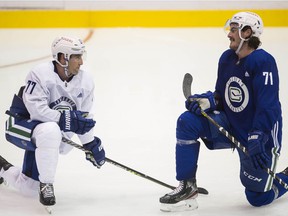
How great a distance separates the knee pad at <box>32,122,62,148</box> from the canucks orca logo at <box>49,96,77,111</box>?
0.47 feet

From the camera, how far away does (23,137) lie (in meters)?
3.22

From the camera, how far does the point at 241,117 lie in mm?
3230

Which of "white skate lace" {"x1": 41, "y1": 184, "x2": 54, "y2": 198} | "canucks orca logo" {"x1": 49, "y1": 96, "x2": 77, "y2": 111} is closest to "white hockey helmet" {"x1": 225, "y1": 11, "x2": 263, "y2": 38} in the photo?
"canucks orca logo" {"x1": 49, "y1": 96, "x2": 77, "y2": 111}

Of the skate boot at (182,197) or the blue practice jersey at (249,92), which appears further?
the skate boot at (182,197)

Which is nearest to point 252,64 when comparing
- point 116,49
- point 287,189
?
point 287,189

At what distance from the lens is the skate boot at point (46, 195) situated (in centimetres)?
312

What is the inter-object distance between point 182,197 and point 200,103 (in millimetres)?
444

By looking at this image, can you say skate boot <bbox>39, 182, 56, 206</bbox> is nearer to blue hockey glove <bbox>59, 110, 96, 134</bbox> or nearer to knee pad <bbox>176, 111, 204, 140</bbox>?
blue hockey glove <bbox>59, 110, 96, 134</bbox>

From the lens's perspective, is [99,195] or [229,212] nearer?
[229,212]

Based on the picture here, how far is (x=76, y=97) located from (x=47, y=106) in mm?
180

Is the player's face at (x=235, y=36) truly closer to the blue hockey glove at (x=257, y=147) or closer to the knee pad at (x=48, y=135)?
the blue hockey glove at (x=257, y=147)

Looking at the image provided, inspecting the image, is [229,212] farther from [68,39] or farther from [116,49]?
[116,49]

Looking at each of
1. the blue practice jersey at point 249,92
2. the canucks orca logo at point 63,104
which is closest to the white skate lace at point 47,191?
the canucks orca logo at point 63,104

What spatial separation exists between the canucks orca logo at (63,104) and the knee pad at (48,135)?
142 mm
